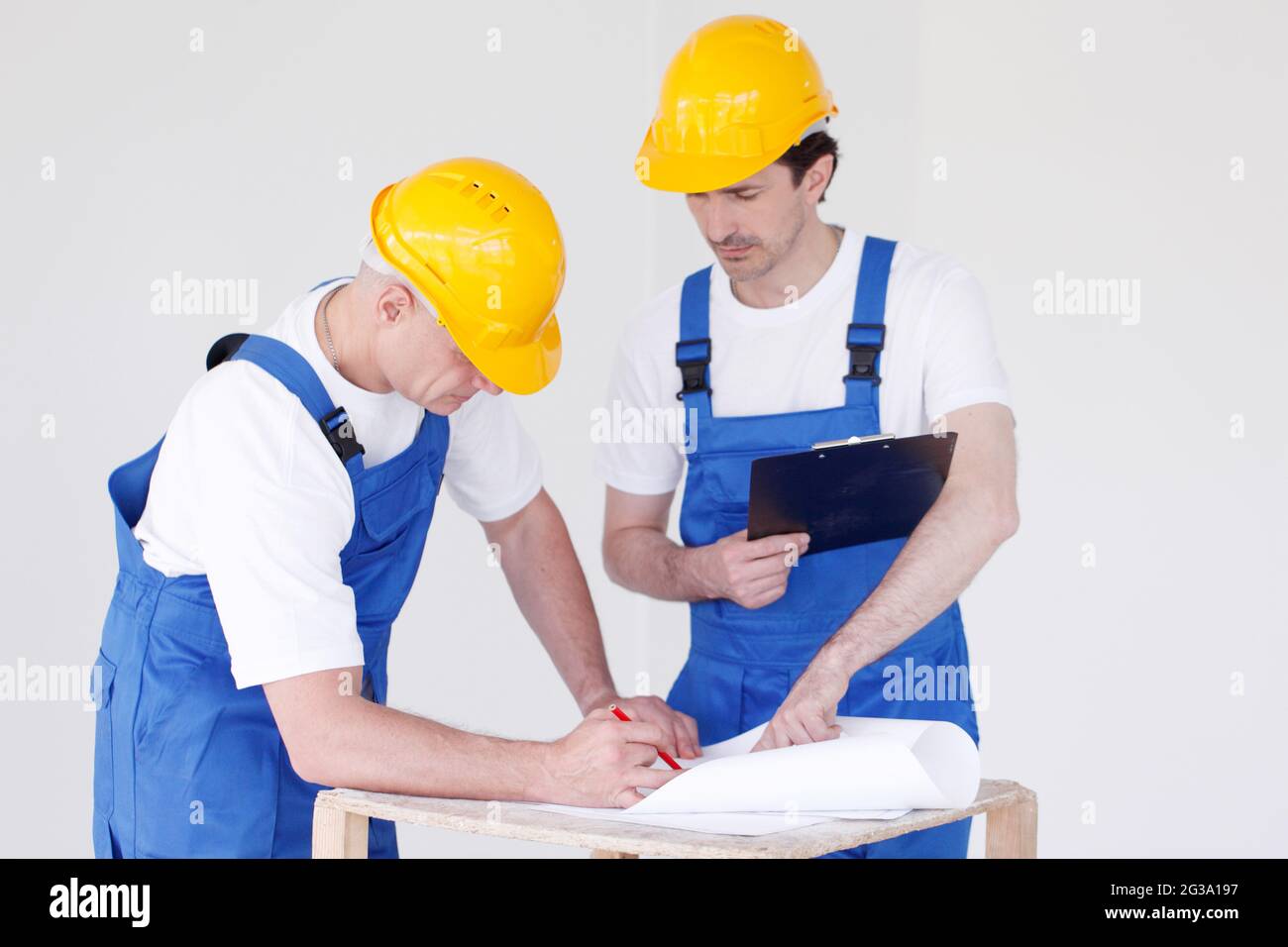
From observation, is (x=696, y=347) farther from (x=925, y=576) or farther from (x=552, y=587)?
(x=925, y=576)

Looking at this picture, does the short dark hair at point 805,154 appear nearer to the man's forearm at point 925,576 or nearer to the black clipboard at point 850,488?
the black clipboard at point 850,488

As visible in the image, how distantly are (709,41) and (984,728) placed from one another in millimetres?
2459

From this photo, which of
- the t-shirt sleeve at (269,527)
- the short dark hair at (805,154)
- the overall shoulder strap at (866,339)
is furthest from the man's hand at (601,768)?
the short dark hair at (805,154)

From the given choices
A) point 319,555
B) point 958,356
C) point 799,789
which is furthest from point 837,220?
point 799,789

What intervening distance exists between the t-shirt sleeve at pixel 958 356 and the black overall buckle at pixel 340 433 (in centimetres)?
100

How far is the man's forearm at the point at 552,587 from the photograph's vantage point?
2453 mm

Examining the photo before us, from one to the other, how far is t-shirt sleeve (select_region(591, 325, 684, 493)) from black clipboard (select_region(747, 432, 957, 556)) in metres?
0.38

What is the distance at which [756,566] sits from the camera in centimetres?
233

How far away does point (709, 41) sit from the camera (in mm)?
2523

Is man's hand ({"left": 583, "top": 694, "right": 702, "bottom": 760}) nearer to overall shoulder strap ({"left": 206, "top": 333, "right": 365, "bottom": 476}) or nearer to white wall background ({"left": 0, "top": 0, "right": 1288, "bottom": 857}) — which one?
overall shoulder strap ({"left": 206, "top": 333, "right": 365, "bottom": 476})

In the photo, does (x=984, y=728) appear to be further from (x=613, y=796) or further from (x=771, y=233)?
(x=613, y=796)

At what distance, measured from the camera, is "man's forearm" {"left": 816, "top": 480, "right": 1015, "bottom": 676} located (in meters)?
2.17

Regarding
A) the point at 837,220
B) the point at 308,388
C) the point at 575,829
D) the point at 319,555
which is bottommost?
the point at 575,829

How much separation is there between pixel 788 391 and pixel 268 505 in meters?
1.01
